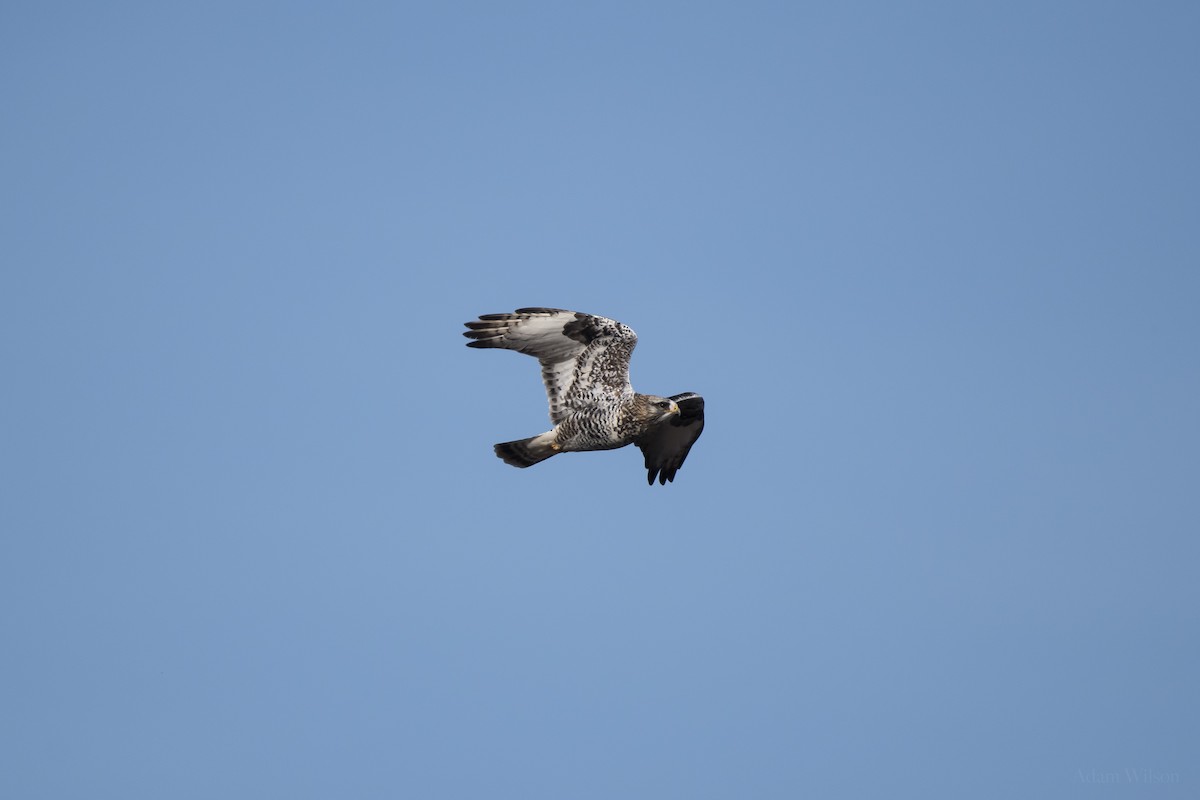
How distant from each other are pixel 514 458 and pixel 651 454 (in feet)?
8.49

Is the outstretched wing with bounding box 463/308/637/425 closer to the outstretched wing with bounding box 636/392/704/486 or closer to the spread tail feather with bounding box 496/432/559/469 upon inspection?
the spread tail feather with bounding box 496/432/559/469

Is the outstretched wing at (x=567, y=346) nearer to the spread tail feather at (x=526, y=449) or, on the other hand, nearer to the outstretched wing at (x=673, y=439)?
the spread tail feather at (x=526, y=449)

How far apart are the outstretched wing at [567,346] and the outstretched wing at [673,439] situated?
1.37m

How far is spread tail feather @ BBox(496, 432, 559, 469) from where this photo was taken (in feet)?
81.1

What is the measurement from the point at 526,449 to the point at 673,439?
2.62 m

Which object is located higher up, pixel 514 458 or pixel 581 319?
pixel 581 319

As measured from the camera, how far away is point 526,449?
2478 cm

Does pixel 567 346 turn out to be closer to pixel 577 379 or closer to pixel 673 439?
pixel 577 379

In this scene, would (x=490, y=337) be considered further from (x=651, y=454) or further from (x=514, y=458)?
(x=651, y=454)

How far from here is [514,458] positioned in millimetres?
24812

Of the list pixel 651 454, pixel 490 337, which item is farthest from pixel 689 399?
pixel 490 337

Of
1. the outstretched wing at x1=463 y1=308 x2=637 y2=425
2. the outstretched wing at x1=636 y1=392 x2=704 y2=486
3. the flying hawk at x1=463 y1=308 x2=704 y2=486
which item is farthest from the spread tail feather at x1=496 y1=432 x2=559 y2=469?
the outstretched wing at x1=636 y1=392 x2=704 y2=486

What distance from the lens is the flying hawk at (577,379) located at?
24.4 metres

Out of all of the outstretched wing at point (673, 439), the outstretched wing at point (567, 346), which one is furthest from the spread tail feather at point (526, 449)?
the outstretched wing at point (673, 439)
